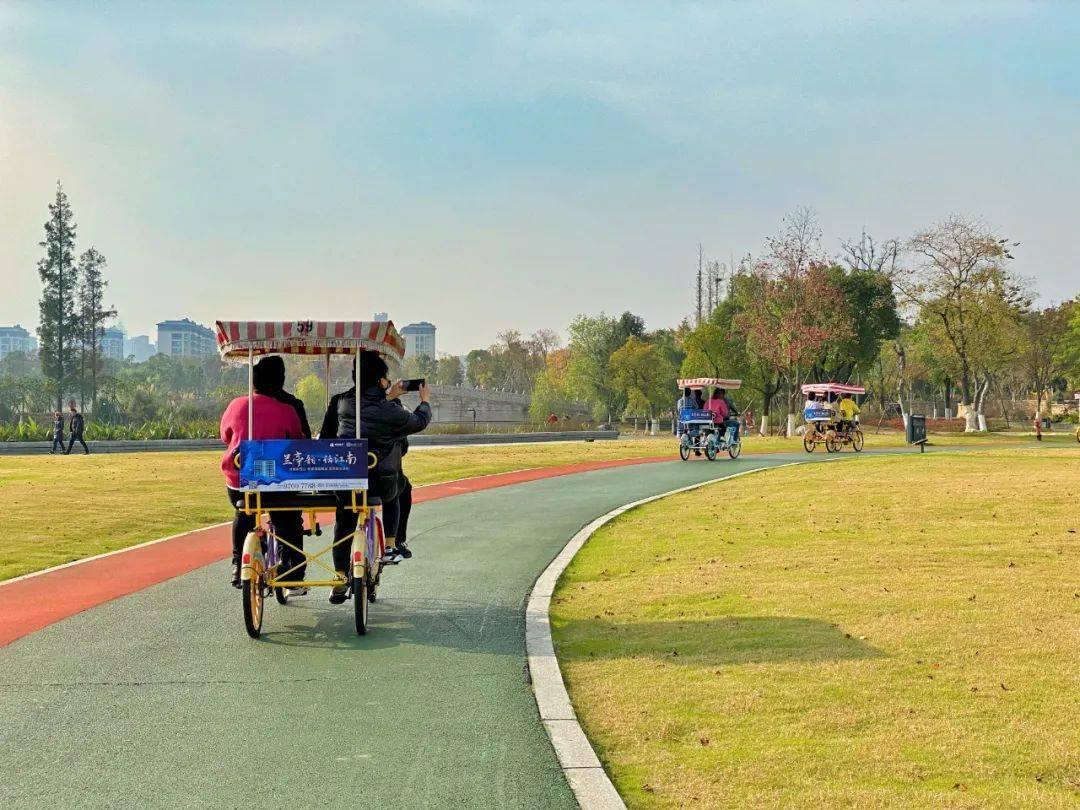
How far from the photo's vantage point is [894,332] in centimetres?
6550

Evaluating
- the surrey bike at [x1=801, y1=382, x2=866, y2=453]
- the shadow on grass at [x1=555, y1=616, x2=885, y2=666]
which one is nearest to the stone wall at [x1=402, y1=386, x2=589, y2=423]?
the surrey bike at [x1=801, y1=382, x2=866, y2=453]

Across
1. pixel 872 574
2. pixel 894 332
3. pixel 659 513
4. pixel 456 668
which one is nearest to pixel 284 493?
pixel 456 668

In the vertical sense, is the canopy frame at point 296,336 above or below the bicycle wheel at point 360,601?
above

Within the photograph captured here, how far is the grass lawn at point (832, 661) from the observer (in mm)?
4695

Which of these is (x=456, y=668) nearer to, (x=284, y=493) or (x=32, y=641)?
(x=284, y=493)

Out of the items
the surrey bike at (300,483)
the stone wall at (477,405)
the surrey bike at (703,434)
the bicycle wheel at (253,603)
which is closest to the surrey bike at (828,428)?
the surrey bike at (703,434)

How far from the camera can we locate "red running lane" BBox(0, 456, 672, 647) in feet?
28.8

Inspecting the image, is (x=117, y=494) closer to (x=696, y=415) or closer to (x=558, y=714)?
(x=696, y=415)

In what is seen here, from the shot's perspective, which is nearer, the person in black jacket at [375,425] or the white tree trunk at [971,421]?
the person in black jacket at [375,425]

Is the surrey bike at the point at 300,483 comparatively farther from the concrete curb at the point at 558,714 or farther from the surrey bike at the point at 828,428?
the surrey bike at the point at 828,428

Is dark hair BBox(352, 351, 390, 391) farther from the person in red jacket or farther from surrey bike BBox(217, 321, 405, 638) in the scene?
the person in red jacket

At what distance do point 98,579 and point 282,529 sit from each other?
3.53 metres

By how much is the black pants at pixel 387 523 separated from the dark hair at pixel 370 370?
0.98 metres

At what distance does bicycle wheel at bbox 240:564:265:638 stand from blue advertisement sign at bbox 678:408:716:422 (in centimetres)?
2265
